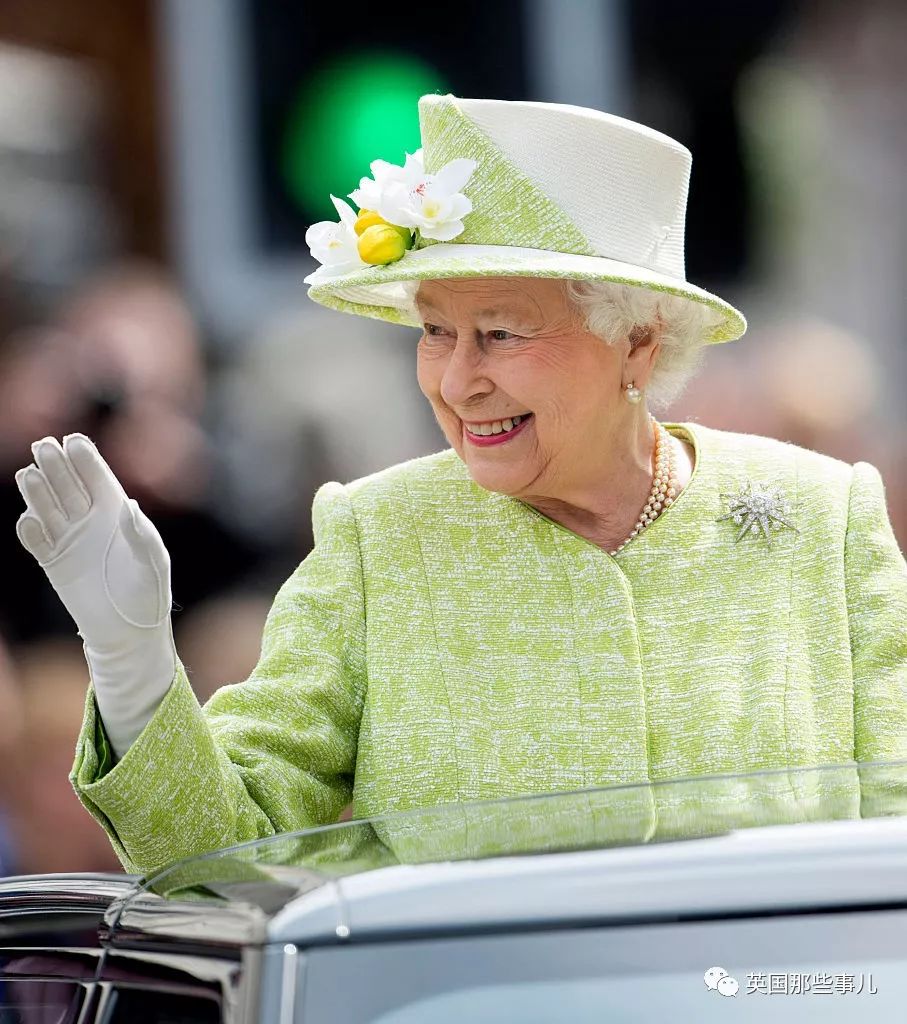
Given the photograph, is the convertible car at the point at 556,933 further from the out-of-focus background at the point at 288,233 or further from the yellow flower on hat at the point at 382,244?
the out-of-focus background at the point at 288,233

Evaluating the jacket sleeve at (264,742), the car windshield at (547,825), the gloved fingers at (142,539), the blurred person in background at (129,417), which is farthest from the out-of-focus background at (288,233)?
the car windshield at (547,825)

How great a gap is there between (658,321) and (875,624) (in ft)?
1.89

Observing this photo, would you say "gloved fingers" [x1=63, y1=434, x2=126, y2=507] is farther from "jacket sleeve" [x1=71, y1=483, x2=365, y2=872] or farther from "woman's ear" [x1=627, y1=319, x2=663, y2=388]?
"woman's ear" [x1=627, y1=319, x2=663, y2=388]

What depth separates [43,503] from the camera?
6.36 feet

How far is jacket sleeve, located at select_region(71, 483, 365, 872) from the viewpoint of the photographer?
6.77 ft

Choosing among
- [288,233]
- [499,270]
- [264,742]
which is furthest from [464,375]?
[288,233]

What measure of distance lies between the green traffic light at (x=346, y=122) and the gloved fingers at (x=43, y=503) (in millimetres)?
3613

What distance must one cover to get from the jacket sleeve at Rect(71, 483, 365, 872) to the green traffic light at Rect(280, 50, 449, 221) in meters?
3.02

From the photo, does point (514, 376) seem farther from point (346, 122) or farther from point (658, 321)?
point (346, 122)

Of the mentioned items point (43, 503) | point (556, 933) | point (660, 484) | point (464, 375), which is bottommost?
point (556, 933)

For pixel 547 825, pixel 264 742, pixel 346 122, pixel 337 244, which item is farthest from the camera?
pixel 346 122

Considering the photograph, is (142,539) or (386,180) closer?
(142,539)

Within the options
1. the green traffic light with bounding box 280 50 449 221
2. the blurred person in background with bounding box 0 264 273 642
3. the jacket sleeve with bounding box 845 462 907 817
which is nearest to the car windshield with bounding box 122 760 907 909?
the jacket sleeve with bounding box 845 462 907 817

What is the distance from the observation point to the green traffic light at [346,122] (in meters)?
5.43
